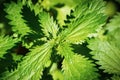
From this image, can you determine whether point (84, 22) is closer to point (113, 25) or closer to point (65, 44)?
point (65, 44)

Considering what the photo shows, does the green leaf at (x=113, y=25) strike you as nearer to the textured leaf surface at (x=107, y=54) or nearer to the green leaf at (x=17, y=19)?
the textured leaf surface at (x=107, y=54)

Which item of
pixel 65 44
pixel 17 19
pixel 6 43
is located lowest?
pixel 65 44

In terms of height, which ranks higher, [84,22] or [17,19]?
[17,19]

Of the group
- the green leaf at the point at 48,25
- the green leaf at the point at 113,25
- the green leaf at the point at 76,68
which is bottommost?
the green leaf at the point at 76,68

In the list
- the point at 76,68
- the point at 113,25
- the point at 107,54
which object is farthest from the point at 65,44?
the point at 113,25

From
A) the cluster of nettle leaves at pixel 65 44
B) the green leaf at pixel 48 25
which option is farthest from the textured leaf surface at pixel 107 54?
the green leaf at pixel 48 25

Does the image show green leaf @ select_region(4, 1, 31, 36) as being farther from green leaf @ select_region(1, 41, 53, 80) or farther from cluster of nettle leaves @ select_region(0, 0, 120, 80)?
green leaf @ select_region(1, 41, 53, 80)

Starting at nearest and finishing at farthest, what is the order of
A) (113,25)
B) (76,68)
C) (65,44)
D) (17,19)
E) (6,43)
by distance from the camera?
(76,68), (65,44), (6,43), (17,19), (113,25)

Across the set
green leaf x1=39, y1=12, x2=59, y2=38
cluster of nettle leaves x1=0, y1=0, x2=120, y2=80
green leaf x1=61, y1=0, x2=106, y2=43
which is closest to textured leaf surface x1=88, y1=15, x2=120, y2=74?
cluster of nettle leaves x1=0, y1=0, x2=120, y2=80
